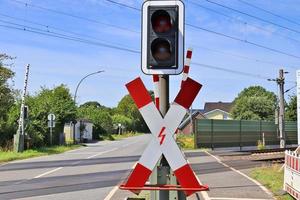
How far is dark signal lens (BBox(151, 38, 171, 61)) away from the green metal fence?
42204 mm

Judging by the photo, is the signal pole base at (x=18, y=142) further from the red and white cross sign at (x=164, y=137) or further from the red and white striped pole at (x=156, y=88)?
the red and white cross sign at (x=164, y=137)

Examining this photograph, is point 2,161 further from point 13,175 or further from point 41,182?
point 41,182

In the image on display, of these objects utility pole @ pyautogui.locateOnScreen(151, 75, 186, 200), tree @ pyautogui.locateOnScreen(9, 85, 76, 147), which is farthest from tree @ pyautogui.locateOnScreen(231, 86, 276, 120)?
utility pole @ pyautogui.locateOnScreen(151, 75, 186, 200)

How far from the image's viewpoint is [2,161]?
2958 cm

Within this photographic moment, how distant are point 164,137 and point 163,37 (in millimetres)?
1139

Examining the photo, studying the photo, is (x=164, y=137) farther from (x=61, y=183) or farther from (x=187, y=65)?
(x=61, y=183)

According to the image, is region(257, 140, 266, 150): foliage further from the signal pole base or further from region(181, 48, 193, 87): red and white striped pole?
region(181, 48, 193, 87): red and white striped pole

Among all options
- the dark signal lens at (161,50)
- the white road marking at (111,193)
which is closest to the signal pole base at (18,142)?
the white road marking at (111,193)

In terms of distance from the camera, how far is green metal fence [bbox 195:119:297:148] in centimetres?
4925

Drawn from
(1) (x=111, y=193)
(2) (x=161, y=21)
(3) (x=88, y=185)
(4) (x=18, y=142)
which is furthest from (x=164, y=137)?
(4) (x=18, y=142)

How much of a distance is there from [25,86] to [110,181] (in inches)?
830

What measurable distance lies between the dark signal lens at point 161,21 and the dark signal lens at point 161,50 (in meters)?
0.13

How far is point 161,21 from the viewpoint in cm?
621

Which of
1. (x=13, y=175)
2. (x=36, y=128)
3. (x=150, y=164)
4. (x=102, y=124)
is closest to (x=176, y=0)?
(x=150, y=164)
